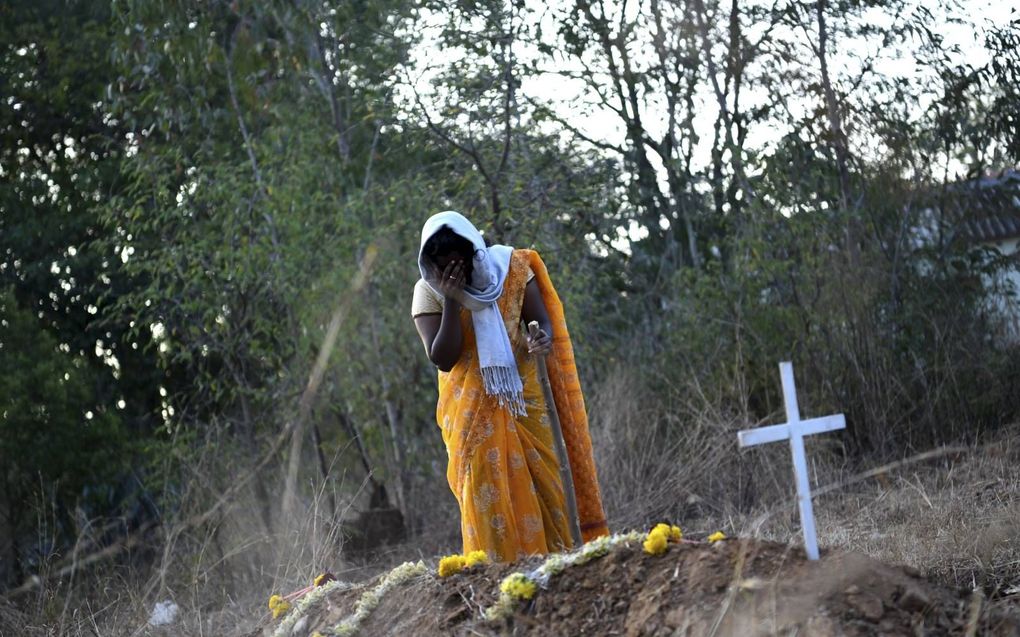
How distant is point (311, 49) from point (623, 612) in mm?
7735

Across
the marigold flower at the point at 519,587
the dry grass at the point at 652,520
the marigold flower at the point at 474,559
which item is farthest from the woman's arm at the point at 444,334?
the marigold flower at the point at 519,587

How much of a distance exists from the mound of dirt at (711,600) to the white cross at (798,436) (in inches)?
3.6

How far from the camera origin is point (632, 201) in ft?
39.9

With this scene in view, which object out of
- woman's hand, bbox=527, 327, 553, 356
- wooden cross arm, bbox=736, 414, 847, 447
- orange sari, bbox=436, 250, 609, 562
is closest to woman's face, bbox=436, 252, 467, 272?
orange sari, bbox=436, 250, 609, 562

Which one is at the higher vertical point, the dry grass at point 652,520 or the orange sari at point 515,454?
the orange sari at point 515,454

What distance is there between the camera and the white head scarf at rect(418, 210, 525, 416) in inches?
196

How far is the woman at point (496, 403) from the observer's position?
499cm

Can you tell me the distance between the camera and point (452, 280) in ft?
16.1

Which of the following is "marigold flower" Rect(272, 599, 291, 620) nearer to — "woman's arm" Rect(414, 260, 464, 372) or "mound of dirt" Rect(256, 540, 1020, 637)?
"mound of dirt" Rect(256, 540, 1020, 637)

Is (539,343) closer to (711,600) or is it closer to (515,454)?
(515,454)

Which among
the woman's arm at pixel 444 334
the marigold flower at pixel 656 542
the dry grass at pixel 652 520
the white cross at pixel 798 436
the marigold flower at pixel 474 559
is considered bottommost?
the dry grass at pixel 652 520

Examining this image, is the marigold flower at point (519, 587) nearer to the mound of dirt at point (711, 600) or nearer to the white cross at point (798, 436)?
the mound of dirt at point (711, 600)

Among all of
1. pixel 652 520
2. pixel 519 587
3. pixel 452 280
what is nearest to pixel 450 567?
pixel 519 587

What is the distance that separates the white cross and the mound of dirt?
9 cm
